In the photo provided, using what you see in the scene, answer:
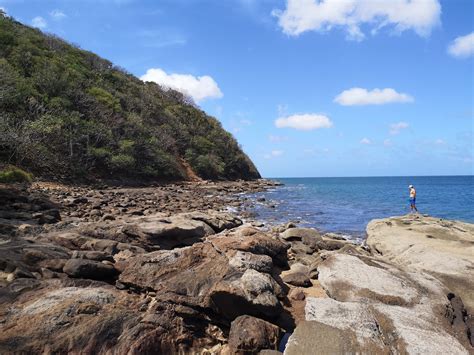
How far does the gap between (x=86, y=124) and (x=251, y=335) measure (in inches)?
1305

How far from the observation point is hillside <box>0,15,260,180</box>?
1003 inches

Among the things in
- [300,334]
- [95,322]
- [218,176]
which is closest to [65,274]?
[95,322]

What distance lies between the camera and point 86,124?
33062 mm

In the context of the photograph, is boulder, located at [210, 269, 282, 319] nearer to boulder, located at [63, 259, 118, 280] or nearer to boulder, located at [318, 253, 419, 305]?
boulder, located at [318, 253, 419, 305]

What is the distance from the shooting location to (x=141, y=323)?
4648 mm

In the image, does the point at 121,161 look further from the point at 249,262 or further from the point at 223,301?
the point at 223,301

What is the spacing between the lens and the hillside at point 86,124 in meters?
25.5

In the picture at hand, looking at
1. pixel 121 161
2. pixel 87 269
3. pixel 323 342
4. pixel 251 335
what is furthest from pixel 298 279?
pixel 121 161

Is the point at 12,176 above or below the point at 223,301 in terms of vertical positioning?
above

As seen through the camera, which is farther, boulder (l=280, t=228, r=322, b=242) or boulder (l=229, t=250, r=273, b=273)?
boulder (l=280, t=228, r=322, b=242)

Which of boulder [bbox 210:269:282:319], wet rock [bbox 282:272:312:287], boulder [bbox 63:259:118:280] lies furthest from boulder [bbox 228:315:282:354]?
wet rock [bbox 282:272:312:287]

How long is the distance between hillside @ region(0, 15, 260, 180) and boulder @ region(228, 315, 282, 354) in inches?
804

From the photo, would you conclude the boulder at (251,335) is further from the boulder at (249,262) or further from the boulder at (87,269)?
the boulder at (87,269)

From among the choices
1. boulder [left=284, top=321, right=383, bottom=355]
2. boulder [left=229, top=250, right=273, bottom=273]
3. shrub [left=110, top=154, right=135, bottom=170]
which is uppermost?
shrub [left=110, top=154, right=135, bottom=170]
